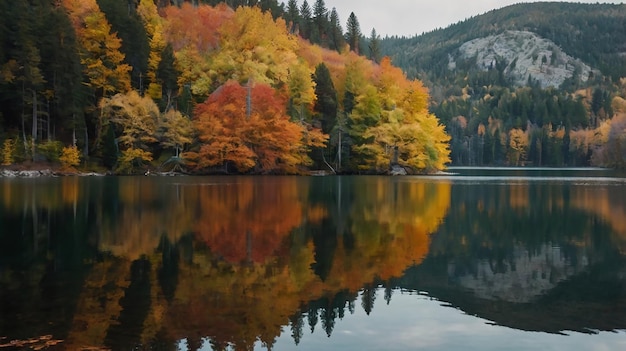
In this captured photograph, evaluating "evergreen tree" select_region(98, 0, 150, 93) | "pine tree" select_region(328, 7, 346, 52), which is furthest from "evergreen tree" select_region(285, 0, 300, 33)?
"evergreen tree" select_region(98, 0, 150, 93)

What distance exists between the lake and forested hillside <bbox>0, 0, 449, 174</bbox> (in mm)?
38108

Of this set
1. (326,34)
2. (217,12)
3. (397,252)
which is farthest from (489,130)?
(397,252)

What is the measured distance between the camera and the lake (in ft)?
29.3

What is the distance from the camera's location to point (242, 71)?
6944 cm

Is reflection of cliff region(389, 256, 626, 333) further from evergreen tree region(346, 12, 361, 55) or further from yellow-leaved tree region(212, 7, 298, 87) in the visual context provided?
evergreen tree region(346, 12, 361, 55)

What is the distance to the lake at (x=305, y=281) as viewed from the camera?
892 cm

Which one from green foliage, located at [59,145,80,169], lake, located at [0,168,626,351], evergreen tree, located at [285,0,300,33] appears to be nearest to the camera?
lake, located at [0,168,626,351]

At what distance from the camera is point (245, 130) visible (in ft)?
209

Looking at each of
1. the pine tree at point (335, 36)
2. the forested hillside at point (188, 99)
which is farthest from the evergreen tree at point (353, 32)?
the forested hillside at point (188, 99)

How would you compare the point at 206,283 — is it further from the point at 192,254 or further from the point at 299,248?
the point at 299,248

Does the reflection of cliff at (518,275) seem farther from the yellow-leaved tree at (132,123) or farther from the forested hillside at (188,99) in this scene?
the yellow-leaved tree at (132,123)

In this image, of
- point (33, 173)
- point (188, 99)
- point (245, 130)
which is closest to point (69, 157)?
point (33, 173)

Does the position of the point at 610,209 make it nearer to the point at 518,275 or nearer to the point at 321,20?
the point at 518,275

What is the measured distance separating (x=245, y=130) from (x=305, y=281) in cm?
5226
